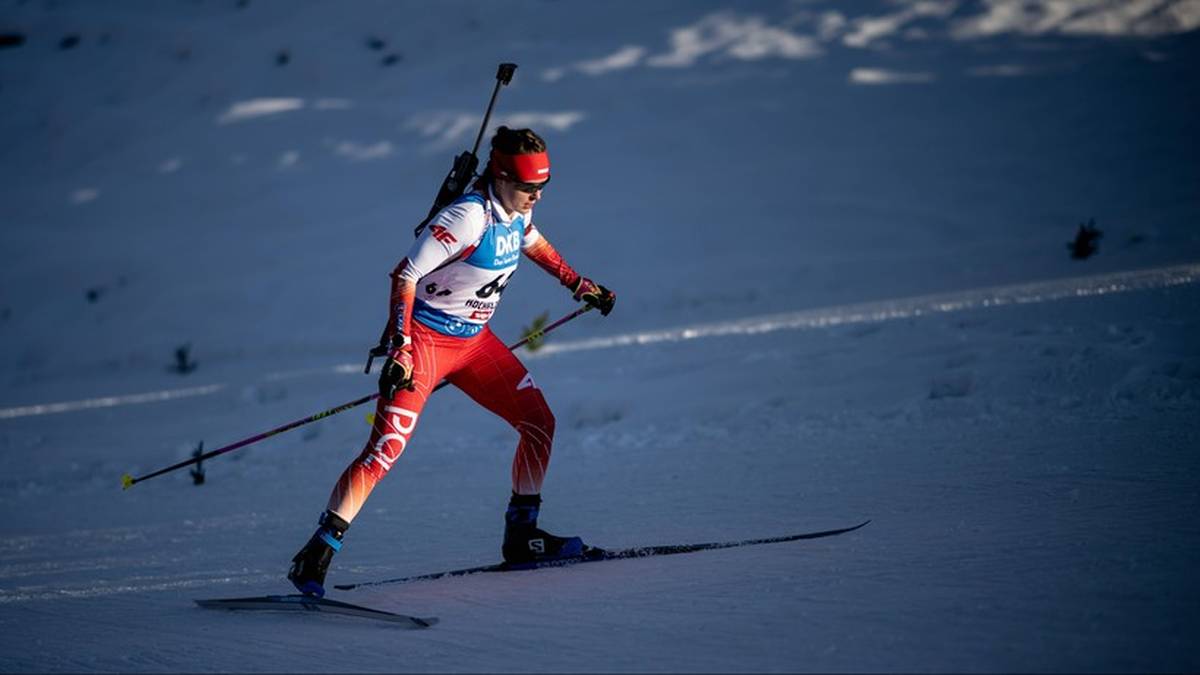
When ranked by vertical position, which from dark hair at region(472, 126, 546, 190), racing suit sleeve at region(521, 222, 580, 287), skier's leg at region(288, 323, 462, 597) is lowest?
skier's leg at region(288, 323, 462, 597)

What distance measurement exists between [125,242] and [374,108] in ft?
12.2

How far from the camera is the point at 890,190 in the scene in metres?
12.8

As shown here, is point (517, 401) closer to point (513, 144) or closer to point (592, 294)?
point (592, 294)

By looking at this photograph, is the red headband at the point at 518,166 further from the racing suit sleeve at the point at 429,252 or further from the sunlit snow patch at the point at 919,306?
the sunlit snow patch at the point at 919,306

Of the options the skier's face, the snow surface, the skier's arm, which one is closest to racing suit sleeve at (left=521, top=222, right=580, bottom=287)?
the skier's arm

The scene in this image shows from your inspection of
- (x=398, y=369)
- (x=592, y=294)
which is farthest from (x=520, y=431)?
(x=592, y=294)

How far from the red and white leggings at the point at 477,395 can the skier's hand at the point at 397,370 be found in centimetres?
12

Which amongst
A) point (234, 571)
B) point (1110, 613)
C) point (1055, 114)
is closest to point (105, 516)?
point (234, 571)

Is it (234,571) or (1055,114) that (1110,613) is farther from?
(1055,114)

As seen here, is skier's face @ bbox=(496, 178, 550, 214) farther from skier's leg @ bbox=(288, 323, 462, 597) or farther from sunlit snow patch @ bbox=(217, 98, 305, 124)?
sunlit snow patch @ bbox=(217, 98, 305, 124)

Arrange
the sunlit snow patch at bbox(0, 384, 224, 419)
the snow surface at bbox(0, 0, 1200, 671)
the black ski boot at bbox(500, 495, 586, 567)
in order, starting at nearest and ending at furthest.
Result: the snow surface at bbox(0, 0, 1200, 671)
the black ski boot at bbox(500, 495, 586, 567)
the sunlit snow patch at bbox(0, 384, 224, 419)

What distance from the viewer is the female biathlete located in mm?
3906

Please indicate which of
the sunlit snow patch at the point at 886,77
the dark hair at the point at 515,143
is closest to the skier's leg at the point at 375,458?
the dark hair at the point at 515,143

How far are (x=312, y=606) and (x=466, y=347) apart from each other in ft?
3.71
